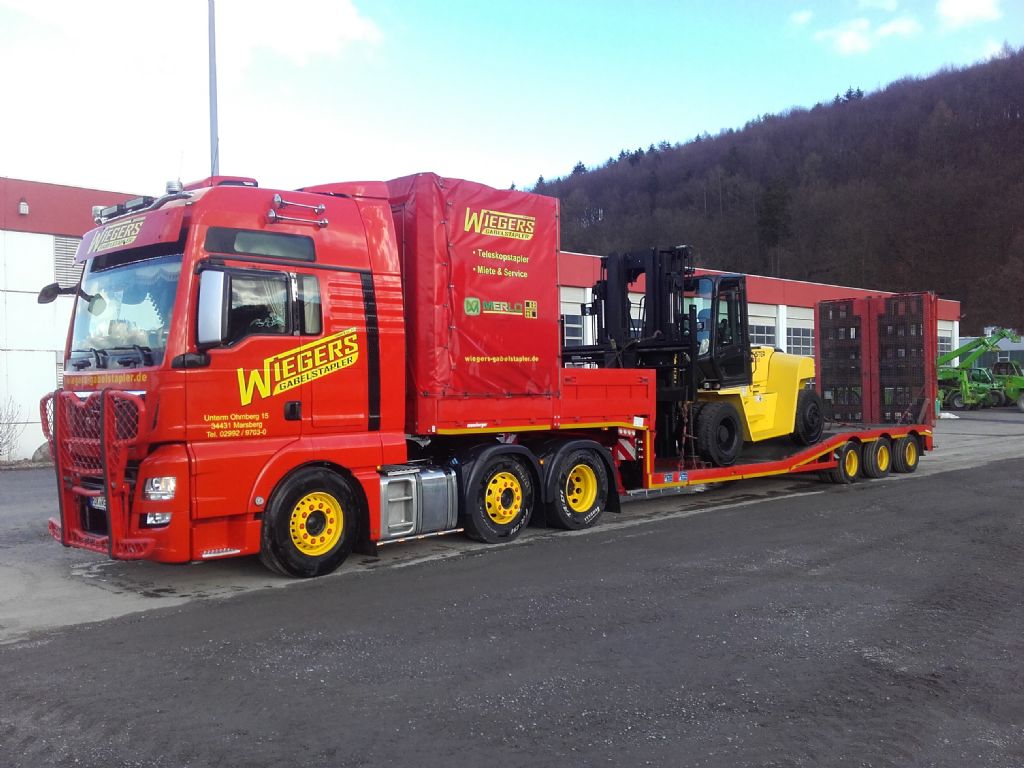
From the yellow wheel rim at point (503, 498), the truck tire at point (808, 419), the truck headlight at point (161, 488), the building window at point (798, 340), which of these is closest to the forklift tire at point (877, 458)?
the truck tire at point (808, 419)

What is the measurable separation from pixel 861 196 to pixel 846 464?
86166 millimetres

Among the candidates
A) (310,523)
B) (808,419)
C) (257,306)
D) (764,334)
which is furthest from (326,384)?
(764,334)

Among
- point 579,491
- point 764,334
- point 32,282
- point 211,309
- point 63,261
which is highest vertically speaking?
point 63,261

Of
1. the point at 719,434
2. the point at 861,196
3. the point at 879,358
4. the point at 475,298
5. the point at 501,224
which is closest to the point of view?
the point at 475,298

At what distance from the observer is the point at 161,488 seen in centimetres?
656

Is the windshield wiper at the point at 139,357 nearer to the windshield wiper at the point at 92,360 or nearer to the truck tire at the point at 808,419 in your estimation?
the windshield wiper at the point at 92,360

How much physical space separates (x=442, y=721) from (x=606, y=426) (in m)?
6.15

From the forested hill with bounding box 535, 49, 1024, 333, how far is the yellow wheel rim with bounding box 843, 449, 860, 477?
56311 mm

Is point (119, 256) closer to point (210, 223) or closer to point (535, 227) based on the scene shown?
point (210, 223)

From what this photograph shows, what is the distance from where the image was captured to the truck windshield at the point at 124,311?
682cm

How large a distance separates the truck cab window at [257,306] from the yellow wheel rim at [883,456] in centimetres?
1105

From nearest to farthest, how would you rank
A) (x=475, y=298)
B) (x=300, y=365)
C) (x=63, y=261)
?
1. (x=300, y=365)
2. (x=475, y=298)
3. (x=63, y=261)

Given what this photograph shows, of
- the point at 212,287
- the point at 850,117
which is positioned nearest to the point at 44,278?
the point at 212,287

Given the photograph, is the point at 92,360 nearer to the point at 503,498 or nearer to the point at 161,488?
the point at 161,488
